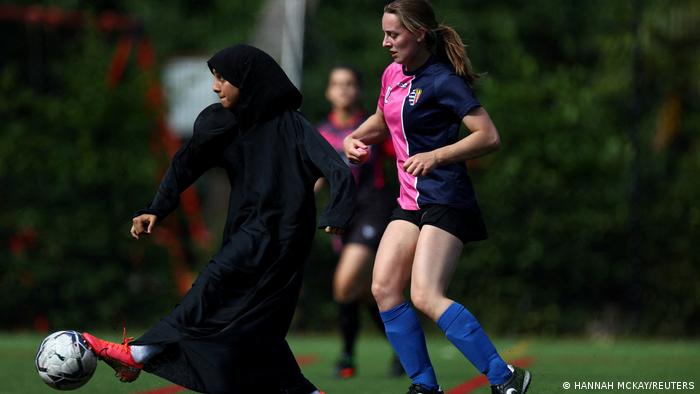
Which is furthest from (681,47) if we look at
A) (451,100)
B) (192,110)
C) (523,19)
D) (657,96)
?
(451,100)

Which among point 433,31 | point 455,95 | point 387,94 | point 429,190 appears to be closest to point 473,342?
point 429,190

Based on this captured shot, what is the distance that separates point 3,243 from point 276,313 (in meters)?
8.12

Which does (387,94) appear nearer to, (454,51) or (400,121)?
(400,121)

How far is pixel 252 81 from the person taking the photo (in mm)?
6199

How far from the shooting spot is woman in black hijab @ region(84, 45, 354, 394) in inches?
233

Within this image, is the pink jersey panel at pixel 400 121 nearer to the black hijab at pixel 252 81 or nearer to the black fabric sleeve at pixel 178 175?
the black hijab at pixel 252 81

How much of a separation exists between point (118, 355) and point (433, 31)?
2.14 m

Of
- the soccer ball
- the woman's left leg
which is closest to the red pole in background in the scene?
the woman's left leg

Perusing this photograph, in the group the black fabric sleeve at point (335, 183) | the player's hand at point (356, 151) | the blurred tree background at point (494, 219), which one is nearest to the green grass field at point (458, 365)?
the blurred tree background at point (494, 219)

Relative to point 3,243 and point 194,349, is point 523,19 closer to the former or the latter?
point 3,243

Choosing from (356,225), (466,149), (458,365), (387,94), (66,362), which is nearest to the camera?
(66,362)

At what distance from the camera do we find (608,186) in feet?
46.2

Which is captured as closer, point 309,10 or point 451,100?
point 451,100

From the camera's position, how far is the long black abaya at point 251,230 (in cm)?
592
